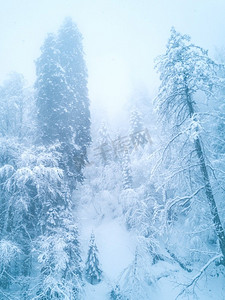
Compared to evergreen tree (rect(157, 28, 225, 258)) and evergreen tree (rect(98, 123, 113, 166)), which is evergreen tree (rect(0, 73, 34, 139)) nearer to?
evergreen tree (rect(157, 28, 225, 258))

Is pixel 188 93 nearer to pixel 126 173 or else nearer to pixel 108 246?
pixel 126 173

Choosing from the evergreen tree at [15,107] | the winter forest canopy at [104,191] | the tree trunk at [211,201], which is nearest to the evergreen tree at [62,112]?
the winter forest canopy at [104,191]

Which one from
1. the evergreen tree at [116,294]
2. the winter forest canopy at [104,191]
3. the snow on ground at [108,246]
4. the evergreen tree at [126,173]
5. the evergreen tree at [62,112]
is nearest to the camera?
the winter forest canopy at [104,191]

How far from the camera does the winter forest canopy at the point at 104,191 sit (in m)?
8.54

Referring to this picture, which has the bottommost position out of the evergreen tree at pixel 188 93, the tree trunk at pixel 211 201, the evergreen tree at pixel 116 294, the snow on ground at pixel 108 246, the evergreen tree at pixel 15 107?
the evergreen tree at pixel 116 294

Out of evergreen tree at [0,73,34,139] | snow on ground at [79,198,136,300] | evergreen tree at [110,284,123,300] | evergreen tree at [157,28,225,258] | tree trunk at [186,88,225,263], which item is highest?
evergreen tree at [0,73,34,139]

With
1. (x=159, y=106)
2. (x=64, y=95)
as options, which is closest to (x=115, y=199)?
(x=64, y=95)

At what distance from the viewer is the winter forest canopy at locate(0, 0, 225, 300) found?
28.0ft

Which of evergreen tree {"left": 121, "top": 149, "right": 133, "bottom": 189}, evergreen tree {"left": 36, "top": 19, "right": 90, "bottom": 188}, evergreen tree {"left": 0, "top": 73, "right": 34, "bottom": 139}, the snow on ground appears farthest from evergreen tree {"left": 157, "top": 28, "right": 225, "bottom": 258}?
evergreen tree {"left": 121, "top": 149, "right": 133, "bottom": 189}

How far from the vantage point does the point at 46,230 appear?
10953 millimetres

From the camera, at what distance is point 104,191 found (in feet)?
90.3

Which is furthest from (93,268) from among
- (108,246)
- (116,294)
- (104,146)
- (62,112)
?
(104,146)

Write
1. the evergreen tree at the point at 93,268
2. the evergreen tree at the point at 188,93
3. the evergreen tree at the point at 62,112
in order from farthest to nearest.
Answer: the evergreen tree at the point at 93,268 < the evergreen tree at the point at 62,112 < the evergreen tree at the point at 188,93

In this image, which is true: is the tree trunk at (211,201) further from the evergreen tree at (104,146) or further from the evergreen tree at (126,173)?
the evergreen tree at (104,146)
